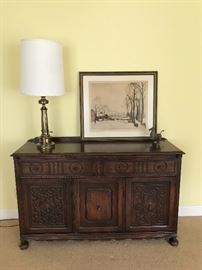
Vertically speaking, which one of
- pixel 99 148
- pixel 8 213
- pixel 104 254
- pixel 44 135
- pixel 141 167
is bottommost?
pixel 104 254

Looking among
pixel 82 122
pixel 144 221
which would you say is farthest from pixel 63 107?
pixel 144 221

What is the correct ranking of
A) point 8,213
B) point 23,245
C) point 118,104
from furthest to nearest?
point 8,213, point 118,104, point 23,245

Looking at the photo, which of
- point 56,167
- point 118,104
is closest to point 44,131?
point 56,167

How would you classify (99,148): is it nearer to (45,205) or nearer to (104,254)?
(45,205)

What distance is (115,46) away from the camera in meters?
2.44

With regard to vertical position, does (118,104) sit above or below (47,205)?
above

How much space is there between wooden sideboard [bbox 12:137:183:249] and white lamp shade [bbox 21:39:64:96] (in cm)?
48

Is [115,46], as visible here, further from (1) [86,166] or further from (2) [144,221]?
(2) [144,221]

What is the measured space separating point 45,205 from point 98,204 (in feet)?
1.38

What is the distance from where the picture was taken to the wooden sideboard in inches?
82.0

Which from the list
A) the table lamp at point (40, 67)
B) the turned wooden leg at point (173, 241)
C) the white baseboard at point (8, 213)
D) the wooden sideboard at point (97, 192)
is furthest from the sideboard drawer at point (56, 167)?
the turned wooden leg at point (173, 241)

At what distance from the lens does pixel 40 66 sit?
Result: 6.46 feet

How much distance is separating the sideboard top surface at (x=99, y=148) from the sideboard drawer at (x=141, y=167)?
0.07m

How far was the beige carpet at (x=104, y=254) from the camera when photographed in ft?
6.52
